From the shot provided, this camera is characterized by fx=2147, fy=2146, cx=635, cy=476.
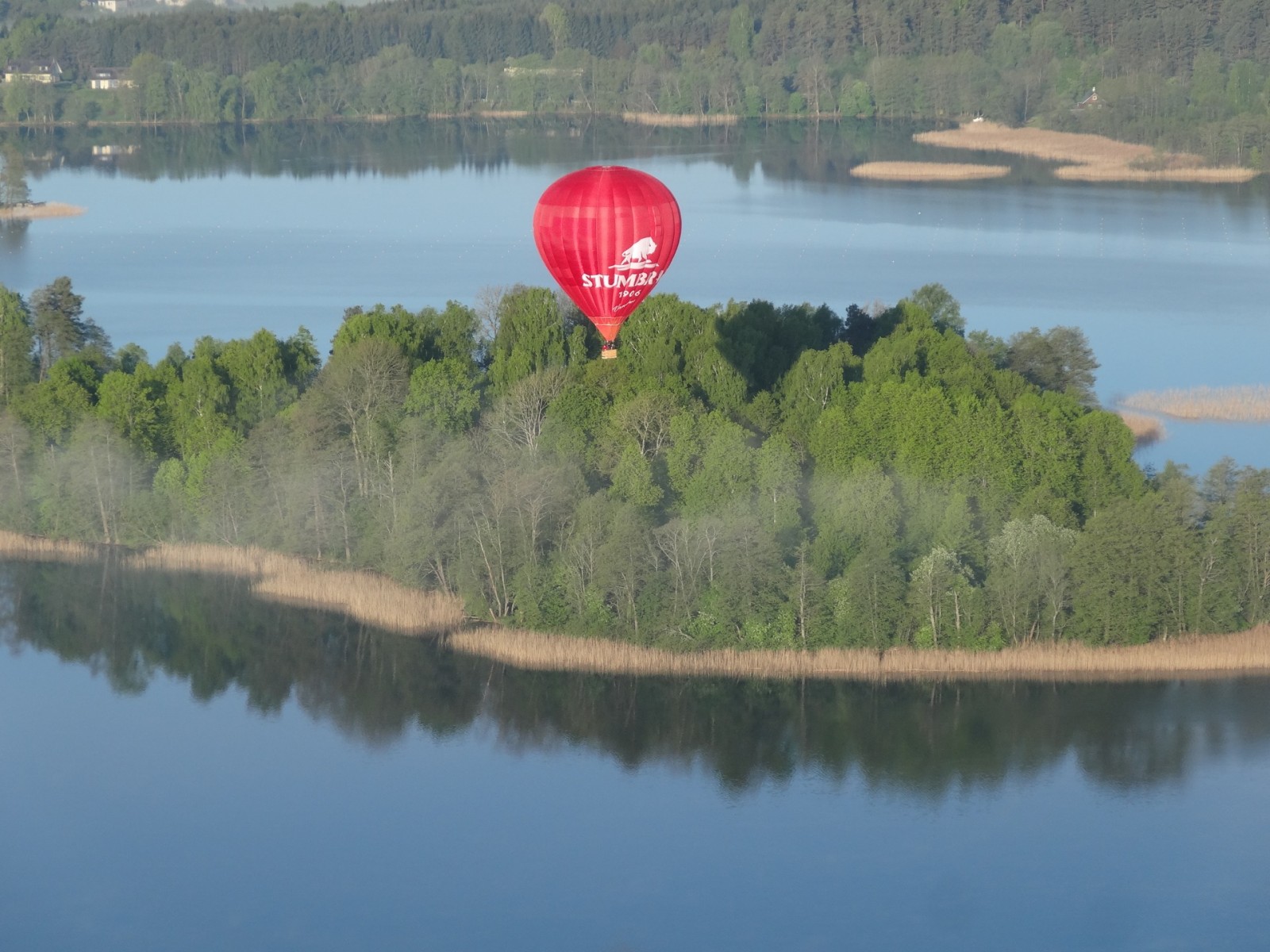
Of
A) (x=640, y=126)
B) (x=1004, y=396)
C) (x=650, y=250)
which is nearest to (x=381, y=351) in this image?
(x=650, y=250)

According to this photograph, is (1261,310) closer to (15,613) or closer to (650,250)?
(650,250)

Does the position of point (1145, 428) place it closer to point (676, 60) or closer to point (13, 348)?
point (13, 348)

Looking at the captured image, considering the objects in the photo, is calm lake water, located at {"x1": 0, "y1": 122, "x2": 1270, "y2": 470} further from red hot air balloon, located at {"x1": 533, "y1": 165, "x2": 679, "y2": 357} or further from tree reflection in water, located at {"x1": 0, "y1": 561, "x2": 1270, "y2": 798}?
tree reflection in water, located at {"x1": 0, "y1": 561, "x2": 1270, "y2": 798}

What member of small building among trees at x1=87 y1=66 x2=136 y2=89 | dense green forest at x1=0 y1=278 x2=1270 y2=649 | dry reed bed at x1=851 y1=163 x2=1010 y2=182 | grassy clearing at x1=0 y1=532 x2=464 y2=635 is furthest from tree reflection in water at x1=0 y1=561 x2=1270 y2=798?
small building among trees at x1=87 y1=66 x2=136 y2=89

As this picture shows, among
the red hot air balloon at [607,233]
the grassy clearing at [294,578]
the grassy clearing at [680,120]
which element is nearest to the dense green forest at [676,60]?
the grassy clearing at [680,120]

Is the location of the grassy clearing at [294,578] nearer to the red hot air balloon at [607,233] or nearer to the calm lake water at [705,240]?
the red hot air balloon at [607,233]

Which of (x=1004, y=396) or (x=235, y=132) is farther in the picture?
(x=235, y=132)
